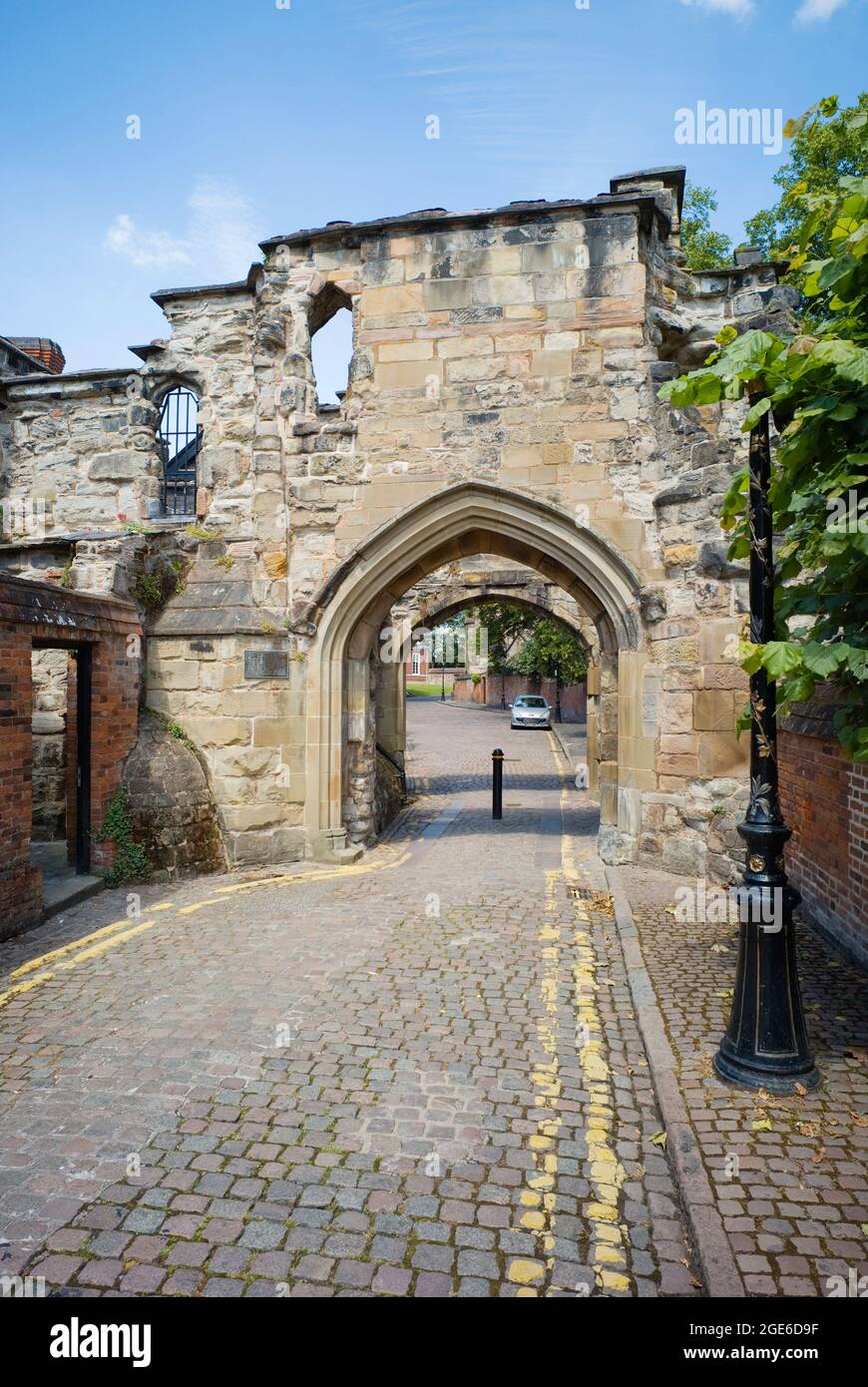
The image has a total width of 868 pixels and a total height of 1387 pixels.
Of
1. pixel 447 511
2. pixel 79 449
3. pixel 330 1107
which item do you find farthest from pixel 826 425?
pixel 79 449

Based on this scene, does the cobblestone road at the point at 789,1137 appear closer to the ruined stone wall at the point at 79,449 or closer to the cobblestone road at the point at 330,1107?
the cobblestone road at the point at 330,1107

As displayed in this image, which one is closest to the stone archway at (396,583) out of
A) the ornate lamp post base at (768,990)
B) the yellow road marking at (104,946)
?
the yellow road marking at (104,946)

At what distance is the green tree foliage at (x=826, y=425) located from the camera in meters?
3.25

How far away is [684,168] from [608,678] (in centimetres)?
633

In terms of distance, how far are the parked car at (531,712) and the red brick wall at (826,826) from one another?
23283mm

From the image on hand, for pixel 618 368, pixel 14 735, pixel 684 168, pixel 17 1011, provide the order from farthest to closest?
pixel 684 168, pixel 618 368, pixel 14 735, pixel 17 1011

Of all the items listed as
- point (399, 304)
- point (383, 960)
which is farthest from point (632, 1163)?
point (399, 304)

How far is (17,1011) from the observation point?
472cm

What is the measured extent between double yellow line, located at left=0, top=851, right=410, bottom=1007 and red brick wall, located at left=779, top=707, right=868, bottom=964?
4382 millimetres

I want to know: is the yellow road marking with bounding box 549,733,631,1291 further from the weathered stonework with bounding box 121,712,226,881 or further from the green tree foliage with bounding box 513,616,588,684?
the green tree foliage with bounding box 513,616,588,684

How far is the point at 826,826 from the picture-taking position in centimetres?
603

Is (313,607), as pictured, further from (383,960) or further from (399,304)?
(383,960)

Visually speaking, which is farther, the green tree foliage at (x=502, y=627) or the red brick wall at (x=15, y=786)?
the green tree foliage at (x=502, y=627)

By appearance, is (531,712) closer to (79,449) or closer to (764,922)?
(79,449)
